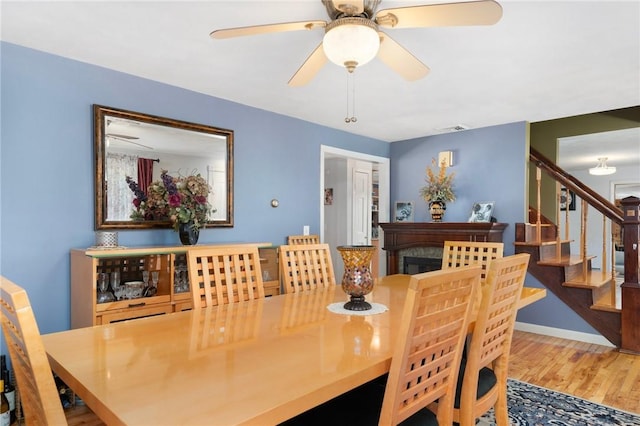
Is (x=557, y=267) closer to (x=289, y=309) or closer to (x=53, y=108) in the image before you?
(x=289, y=309)

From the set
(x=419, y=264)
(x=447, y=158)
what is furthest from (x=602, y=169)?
(x=419, y=264)

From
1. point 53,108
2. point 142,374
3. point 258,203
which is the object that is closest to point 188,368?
point 142,374

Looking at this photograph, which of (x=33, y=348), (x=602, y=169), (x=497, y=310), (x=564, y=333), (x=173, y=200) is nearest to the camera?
(x=33, y=348)

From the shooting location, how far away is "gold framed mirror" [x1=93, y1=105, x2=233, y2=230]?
2.92 m

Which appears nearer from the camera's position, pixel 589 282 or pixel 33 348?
pixel 33 348

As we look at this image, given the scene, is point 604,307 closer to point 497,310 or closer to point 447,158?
point 447,158

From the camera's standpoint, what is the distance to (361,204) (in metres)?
6.79

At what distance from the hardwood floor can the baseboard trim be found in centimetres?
A: 7

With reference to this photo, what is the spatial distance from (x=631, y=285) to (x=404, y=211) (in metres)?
2.60

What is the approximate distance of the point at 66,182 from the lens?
277 cm

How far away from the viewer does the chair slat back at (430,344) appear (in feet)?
3.82

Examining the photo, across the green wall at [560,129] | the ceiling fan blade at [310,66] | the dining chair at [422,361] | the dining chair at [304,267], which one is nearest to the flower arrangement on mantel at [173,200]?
the dining chair at [304,267]

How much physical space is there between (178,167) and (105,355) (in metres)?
2.32

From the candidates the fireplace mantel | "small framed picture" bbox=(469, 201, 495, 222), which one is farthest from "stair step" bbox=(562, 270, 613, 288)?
"small framed picture" bbox=(469, 201, 495, 222)
